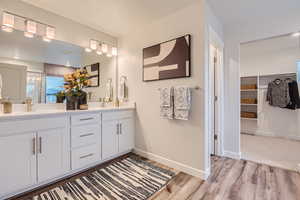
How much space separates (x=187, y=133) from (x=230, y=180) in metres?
0.80

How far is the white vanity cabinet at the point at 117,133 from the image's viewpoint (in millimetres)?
2301

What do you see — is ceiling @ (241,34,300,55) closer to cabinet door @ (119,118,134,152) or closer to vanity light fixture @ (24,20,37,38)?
cabinet door @ (119,118,134,152)

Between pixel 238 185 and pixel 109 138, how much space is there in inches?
75.8

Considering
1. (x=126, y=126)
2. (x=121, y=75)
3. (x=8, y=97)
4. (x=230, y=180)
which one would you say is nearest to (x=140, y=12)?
(x=121, y=75)

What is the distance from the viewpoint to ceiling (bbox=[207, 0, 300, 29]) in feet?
6.17

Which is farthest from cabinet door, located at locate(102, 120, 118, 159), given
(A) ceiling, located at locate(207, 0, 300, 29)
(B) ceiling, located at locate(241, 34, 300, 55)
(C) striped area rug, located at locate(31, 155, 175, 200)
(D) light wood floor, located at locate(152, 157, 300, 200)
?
(B) ceiling, located at locate(241, 34, 300, 55)

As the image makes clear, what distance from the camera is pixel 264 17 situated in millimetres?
2229

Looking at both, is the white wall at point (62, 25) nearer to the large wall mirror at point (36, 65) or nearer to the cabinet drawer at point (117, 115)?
the large wall mirror at point (36, 65)

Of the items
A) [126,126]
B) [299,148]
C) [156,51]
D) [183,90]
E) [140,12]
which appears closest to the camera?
[183,90]

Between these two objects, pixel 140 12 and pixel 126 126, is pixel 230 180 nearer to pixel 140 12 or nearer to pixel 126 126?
pixel 126 126

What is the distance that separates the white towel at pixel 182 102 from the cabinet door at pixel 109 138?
111cm

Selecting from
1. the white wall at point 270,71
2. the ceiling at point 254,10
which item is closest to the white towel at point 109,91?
the ceiling at point 254,10

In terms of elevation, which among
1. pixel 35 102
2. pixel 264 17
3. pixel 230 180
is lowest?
pixel 230 180

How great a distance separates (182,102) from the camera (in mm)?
1947
